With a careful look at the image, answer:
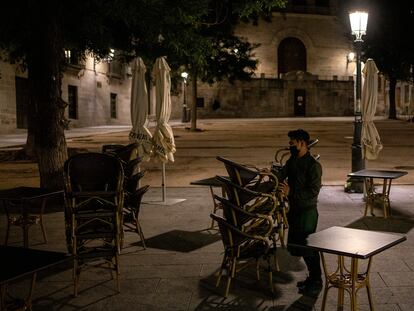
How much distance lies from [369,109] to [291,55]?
182 ft

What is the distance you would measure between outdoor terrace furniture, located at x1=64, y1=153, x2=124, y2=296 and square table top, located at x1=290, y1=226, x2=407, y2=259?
2081 mm

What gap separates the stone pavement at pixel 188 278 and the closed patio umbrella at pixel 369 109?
7.47 ft

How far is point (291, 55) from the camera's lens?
6394 centimetres

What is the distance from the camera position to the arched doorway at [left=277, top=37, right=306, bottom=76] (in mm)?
63688

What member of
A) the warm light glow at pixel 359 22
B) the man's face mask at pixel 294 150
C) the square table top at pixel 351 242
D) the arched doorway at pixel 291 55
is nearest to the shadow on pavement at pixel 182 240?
the man's face mask at pixel 294 150

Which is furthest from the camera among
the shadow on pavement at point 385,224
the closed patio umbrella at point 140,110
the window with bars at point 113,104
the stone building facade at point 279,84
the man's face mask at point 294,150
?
the window with bars at point 113,104

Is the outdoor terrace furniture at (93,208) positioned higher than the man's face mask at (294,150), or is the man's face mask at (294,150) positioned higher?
the man's face mask at (294,150)

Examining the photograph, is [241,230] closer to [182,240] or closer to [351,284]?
[351,284]

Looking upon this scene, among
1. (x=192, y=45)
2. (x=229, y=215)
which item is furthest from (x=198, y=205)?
(x=192, y=45)

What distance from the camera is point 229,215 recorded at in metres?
5.05

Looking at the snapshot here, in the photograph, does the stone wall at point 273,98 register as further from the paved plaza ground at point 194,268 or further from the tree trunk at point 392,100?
the paved plaza ground at point 194,268

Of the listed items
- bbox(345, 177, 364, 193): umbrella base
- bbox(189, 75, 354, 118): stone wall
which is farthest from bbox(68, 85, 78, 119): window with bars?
bbox(345, 177, 364, 193): umbrella base

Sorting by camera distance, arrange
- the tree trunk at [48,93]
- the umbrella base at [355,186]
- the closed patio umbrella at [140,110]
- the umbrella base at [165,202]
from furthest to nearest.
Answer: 1. the umbrella base at [355,186]
2. the umbrella base at [165,202]
3. the tree trunk at [48,93]
4. the closed patio umbrella at [140,110]

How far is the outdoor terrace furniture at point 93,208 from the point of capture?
5.25m
